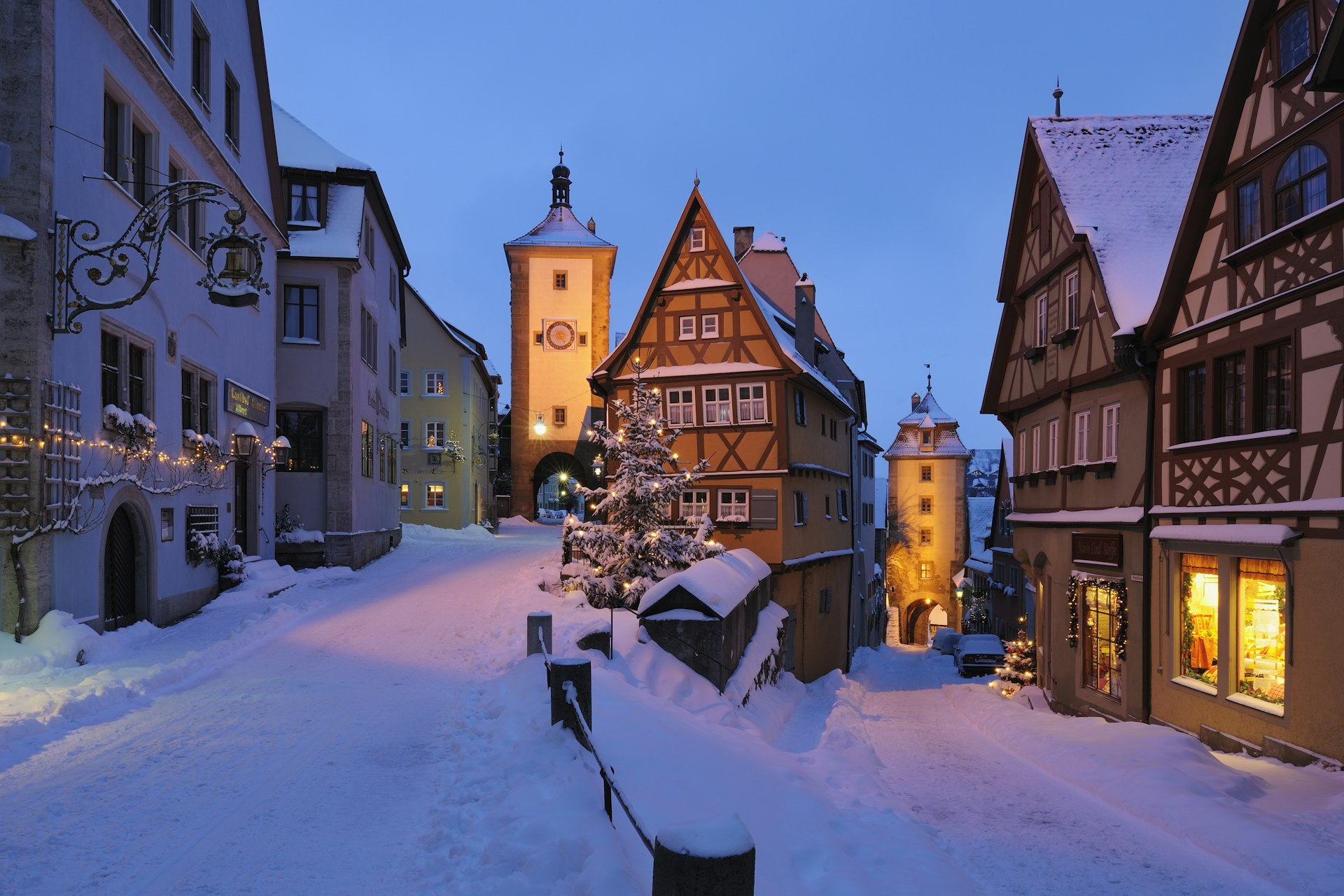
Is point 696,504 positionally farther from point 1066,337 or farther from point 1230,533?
point 1230,533

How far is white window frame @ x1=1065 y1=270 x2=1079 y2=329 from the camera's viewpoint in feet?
59.3

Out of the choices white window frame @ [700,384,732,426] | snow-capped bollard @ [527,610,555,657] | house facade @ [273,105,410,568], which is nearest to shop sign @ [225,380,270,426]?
house facade @ [273,105,410,568]

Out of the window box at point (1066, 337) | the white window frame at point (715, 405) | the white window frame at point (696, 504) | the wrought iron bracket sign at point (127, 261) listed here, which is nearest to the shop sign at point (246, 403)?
the wrought iron bracket sign at point (127, 261)

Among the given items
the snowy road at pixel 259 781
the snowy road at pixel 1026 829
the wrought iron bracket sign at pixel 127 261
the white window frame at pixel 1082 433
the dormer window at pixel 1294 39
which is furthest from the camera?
the white window frame at pixel 1082 433

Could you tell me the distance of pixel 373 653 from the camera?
13.1 m

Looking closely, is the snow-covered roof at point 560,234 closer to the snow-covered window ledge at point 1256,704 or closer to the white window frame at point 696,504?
the white window frame at point 696,504

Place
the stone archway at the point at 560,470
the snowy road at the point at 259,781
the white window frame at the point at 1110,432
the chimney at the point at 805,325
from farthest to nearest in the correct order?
the stone archway at the point at 560,470, the chimney at the point at 805,325, the white window frame at the point at 1110,432, the snowy road at the point at 259,781

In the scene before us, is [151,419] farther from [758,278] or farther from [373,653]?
[758,278]

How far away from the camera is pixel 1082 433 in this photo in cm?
1812

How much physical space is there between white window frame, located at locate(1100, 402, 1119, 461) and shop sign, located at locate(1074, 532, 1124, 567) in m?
1.49

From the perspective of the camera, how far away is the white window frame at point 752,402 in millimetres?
25828

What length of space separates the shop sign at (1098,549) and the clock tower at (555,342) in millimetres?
34863

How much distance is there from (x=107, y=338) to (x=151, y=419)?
1.69 m

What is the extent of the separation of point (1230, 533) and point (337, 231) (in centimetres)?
2326
